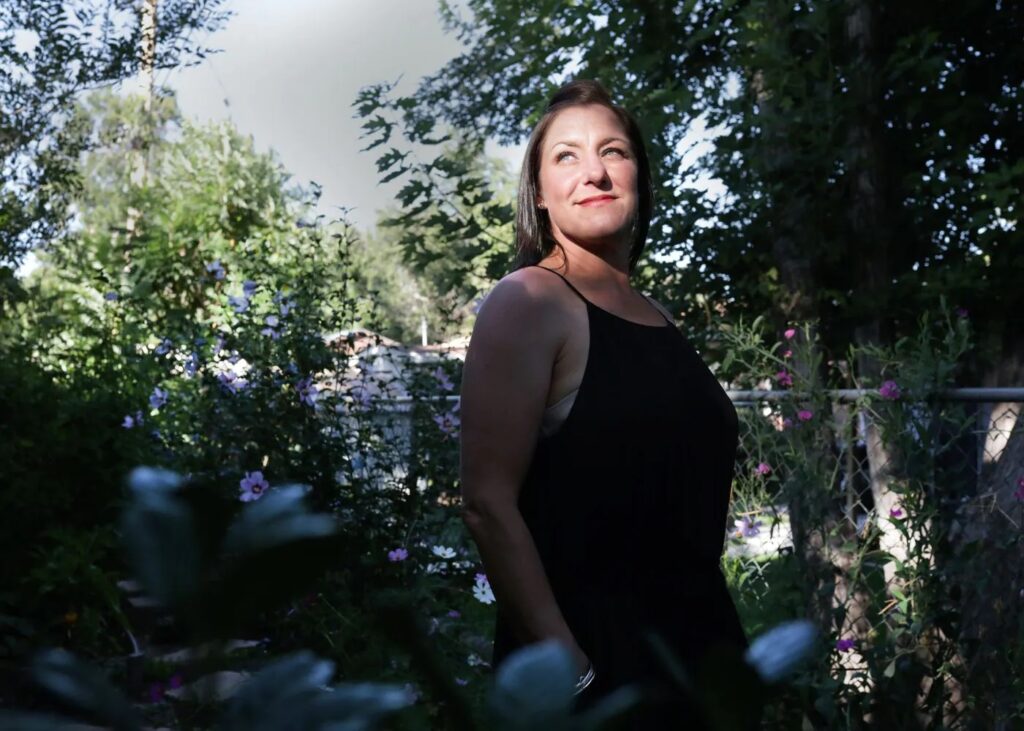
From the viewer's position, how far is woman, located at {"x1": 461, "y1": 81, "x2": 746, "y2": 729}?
2.07 metres

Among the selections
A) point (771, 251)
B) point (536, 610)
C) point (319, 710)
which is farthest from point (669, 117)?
point (319, 710)

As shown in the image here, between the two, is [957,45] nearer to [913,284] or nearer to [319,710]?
[913,284]

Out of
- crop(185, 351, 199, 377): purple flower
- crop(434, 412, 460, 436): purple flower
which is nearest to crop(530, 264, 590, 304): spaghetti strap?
crop(434, 412, 460, 436): purple flower

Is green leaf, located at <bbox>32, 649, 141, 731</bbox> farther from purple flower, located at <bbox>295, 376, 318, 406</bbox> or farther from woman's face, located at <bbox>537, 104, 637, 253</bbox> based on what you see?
purple flower, located at <bbox>295, 376, 318, 406</bbox>

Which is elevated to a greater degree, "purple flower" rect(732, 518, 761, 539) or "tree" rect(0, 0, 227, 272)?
"tree" rect(0, 0, 227, 272)

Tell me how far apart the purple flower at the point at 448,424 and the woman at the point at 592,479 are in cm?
289

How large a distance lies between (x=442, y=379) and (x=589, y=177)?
3.10m

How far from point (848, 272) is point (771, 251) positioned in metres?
Answer: 0.47

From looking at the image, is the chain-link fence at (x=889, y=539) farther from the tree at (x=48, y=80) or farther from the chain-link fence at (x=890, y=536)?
the tree at (x=48, y=80)

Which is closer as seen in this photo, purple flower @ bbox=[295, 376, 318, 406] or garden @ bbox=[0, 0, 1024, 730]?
garden @ bbox=[0, 0, 1024, 730]

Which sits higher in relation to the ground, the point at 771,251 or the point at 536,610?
the point at 771,251

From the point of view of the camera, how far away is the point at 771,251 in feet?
24.0

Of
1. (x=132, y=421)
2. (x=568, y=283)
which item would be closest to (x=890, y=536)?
(x=568, y=283)

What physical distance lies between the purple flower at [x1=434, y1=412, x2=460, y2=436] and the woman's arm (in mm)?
2999
